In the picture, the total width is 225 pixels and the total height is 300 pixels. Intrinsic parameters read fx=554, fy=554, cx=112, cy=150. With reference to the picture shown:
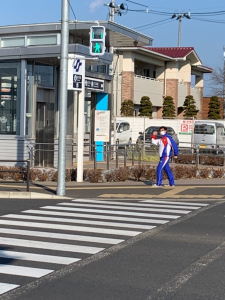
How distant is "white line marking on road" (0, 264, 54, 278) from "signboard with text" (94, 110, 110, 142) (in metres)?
12.5

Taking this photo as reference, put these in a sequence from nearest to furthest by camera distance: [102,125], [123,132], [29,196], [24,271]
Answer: [24,271] < [29,196] < [102,125] < [123,132]

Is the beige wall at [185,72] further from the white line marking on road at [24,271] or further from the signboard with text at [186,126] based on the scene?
the white line marking on road at [24,271]

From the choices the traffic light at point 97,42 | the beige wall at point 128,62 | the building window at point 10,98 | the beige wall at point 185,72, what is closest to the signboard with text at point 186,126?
the beige wall at point 128,62

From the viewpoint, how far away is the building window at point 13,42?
20.1 metres

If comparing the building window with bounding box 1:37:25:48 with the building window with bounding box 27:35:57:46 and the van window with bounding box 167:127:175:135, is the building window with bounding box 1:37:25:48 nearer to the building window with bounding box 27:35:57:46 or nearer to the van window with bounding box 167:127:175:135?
the building window with bounding box 27:35:57:46

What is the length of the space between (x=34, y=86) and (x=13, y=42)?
1806mm

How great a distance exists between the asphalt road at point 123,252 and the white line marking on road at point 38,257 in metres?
0.07

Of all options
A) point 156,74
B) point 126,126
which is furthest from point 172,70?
point 126,126

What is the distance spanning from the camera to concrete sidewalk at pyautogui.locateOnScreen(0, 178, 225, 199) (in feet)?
48.8

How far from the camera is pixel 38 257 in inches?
317

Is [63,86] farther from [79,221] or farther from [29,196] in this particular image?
[79,221]

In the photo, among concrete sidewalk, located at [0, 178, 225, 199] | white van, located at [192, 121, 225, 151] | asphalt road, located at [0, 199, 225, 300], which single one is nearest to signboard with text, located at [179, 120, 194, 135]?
white van, located at [192, 121, 225, 151]

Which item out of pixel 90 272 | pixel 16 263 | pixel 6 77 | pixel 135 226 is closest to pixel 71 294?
pixel 90 272

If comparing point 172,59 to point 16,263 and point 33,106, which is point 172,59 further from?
point 16,263
